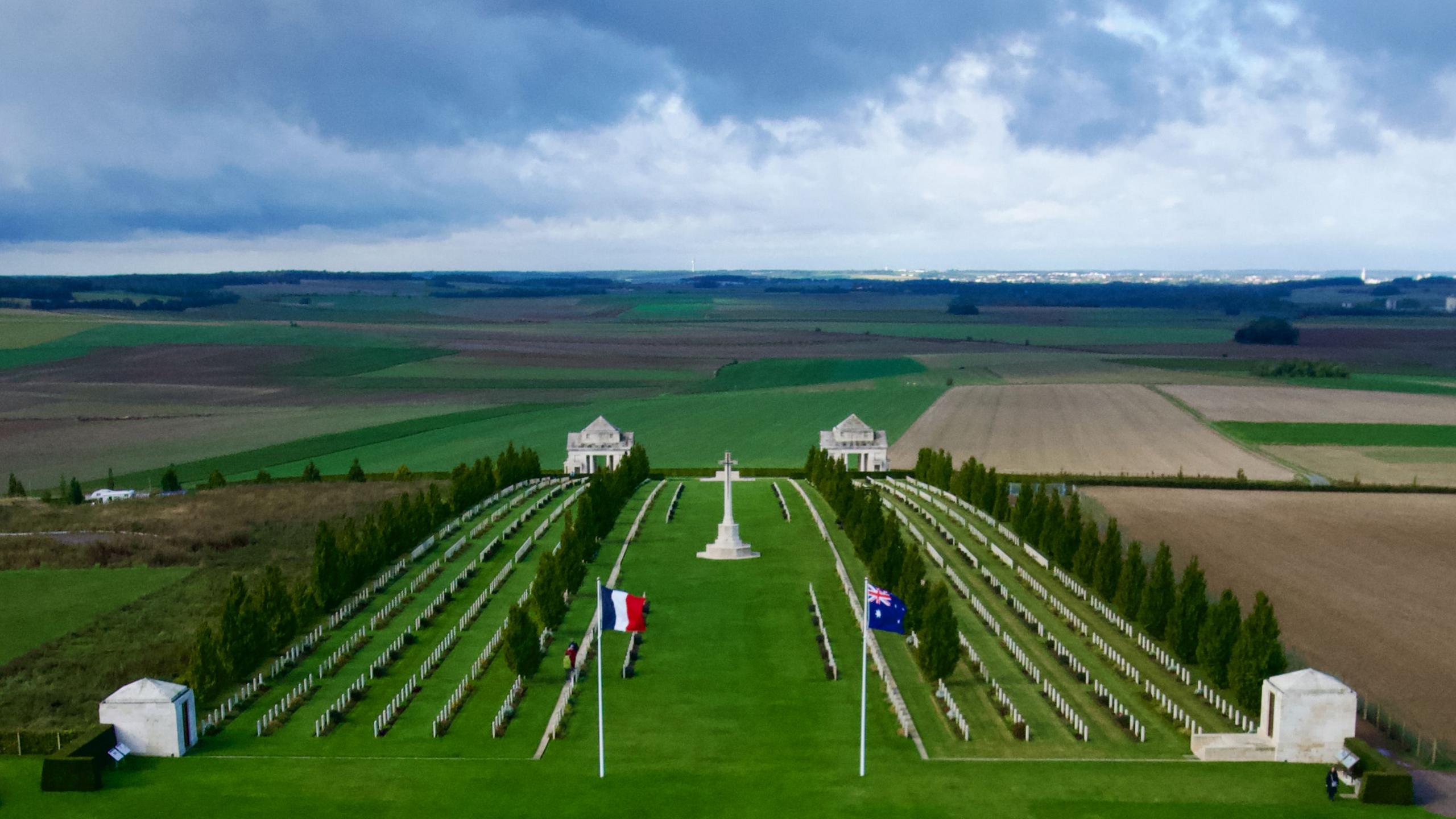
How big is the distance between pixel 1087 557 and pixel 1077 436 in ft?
159

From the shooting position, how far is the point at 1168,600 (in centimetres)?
4172

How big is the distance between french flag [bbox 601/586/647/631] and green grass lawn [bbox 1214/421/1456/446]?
242ft

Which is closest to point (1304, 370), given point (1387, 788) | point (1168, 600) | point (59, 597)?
point (1168, 600)

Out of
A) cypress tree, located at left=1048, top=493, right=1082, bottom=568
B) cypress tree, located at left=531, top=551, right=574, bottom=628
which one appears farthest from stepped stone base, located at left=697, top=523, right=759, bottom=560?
cypress tree, located at left=1048, top=493, right=1082, bottom=568

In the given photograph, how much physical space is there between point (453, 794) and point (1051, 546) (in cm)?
3167

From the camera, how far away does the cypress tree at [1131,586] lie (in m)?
43.7

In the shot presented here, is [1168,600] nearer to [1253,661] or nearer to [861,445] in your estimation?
[1253,661]

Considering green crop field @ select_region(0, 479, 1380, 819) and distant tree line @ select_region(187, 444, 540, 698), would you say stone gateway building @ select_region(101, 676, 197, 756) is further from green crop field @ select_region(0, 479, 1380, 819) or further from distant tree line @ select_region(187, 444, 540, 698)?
distant tree line @ select_region(187, 444, 540, 698)

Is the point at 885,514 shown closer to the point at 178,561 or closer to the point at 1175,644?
the point at 1175,644

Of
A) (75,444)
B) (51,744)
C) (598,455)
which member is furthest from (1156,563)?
(75,444)

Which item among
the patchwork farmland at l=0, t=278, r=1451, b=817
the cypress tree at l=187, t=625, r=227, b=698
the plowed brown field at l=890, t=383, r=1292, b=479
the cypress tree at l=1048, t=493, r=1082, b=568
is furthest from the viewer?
the plowed brown field at l=890, t=383, r=1292, b=479

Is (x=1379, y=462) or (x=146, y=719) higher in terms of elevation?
(x=146, y=719)

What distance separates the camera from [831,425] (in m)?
104

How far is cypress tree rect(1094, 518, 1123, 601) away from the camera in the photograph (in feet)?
153
